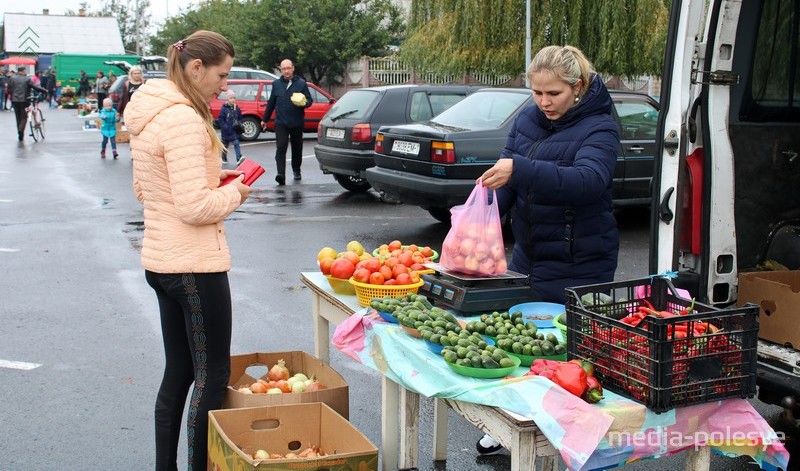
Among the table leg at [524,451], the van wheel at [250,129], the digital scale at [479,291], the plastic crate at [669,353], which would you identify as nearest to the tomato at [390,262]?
the digital scale at [479,291]

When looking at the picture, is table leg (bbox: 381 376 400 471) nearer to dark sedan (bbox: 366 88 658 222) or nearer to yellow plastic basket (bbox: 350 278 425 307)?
yellow plastic basket (bbox: 350 278 425 307)

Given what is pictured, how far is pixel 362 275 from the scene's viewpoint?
4.25 meters

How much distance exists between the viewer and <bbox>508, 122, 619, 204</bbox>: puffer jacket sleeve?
3607mm

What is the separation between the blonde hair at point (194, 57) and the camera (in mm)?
3535

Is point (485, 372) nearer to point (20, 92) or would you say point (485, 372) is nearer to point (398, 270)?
point (398, 270)

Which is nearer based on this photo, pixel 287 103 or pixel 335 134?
pixel 335 134

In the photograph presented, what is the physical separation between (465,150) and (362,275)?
6068 mm

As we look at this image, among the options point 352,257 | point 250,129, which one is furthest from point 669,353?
point 250,129

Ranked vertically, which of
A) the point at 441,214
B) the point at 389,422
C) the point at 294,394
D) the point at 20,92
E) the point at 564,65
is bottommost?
the point at 441,214

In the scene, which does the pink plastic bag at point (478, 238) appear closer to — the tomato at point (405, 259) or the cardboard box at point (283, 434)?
Answer: the tomato at point (405, 259)

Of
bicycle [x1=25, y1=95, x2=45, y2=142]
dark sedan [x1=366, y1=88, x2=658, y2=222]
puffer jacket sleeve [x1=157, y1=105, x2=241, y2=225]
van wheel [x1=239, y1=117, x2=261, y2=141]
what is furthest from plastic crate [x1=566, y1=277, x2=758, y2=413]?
bicycle [x1=25, y1=95, x2=45, y2=142]

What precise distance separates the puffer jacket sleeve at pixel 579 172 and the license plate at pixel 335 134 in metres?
9.84

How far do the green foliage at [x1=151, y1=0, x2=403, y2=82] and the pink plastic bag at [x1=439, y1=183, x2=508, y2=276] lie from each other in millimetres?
34283

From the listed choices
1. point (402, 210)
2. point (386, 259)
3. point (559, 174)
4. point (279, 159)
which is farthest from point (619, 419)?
point (279, 159)
